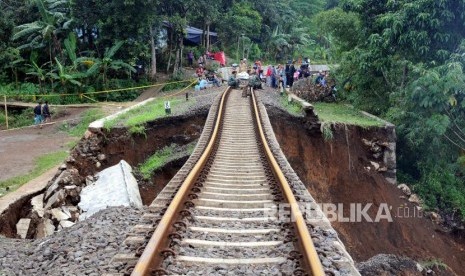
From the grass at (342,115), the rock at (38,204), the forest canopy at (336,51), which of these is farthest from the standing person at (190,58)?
the rock at (38,204)

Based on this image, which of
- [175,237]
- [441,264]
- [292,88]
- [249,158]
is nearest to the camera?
[175,237]

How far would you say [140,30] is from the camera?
25.0 metres

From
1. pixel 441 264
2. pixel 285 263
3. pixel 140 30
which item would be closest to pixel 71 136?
pixel 140 30

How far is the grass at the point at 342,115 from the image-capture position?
657 inches

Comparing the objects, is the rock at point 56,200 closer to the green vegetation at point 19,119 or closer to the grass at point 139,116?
the grass at point 139,116

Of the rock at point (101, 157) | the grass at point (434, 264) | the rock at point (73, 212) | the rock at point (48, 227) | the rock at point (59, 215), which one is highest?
the rock at point (101, 157)

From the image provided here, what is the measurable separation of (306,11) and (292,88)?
3647 cm

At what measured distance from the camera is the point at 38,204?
11.0 metres

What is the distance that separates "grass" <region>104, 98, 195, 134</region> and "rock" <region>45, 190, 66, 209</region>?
3.70 meters

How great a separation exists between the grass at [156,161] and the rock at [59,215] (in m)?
3.26

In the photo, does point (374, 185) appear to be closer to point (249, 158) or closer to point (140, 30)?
point (249, 158)

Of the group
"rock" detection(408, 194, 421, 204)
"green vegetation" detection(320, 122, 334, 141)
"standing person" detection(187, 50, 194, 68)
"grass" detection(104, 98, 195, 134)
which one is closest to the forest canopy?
"rock" detection(408, 194, 421, 204)

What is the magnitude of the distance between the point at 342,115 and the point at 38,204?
11.8 meters

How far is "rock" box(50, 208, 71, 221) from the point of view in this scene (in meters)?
9.88
